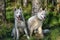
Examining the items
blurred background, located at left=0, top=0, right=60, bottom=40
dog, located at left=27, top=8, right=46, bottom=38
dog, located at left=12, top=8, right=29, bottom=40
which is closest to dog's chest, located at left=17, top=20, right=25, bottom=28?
dog, located at left=12, top=8, right=29, bottom=40

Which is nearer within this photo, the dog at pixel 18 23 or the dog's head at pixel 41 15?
the dog at pixel 18 23

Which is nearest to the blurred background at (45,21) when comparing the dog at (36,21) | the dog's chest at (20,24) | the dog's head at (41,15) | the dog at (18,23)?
the dog at (18,23)

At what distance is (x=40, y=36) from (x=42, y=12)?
99 cm

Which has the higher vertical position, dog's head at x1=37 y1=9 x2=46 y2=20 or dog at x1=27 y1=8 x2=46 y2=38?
dog's head at x1=37 y1=9 x2=46 y2=20

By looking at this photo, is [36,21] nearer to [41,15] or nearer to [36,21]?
[36,21]

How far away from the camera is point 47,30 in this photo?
9.43 meters

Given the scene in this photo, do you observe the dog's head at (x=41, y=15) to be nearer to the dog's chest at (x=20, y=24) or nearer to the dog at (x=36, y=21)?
the dog at (x=36, y=21)

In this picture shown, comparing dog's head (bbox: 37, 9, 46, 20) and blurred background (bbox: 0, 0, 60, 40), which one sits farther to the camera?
blurred background (bbox: 0, 0, 60, 40)

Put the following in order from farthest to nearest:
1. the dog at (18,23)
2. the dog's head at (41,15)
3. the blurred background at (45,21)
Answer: the blurred background at (45,21) < the dog's head at (41,15) < the dog at (18,23)

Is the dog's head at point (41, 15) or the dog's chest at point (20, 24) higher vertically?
the dog's head at point (41, 15)

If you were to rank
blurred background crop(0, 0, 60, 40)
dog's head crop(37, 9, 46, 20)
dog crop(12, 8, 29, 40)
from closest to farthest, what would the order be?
dog crop(12, 8, 29, 40) < dog's head crop(37, 9, 46, 20) < blurred background crop(0, 0, 60, 40)

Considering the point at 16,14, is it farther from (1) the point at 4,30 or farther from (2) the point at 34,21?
(1) the point at 4,30

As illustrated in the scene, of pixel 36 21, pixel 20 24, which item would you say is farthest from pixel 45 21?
pixel 20 24

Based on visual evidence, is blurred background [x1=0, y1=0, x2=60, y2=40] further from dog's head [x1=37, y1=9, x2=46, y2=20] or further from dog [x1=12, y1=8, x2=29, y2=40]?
dog's head [x1=37, y1=9, x2=46, y2=20]
